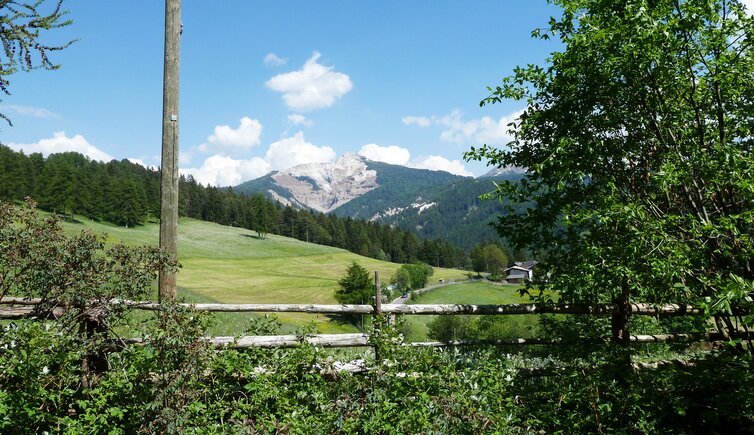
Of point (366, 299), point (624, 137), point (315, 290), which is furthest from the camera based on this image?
point (315, 290)

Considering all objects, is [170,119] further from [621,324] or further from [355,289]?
[355,289]

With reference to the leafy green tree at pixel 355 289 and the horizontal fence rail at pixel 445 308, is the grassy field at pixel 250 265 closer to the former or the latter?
the leafy green tree at pixel 355 289

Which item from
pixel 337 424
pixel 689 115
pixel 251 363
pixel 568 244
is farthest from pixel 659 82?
pixel 251 363

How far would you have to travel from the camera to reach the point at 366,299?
6353 centimetres

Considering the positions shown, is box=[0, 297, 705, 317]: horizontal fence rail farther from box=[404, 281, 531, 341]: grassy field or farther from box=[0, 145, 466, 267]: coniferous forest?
box=[0, 145, 466, 267]: coniferous forest

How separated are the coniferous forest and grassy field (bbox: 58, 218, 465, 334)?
15.7 ft

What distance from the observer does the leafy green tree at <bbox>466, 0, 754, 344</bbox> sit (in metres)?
5.45

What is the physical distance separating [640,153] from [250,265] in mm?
87814

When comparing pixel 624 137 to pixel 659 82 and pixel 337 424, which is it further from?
pixel 337 424

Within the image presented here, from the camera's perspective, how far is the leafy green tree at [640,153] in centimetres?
545

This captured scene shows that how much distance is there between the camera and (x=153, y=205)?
112750 millimetres

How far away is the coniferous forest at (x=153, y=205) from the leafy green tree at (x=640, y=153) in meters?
103

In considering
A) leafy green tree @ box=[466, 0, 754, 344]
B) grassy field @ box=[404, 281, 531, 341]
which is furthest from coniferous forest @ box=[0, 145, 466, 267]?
leafy green tree @ box=[466, 0, 754, 344]

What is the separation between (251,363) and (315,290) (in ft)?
228
